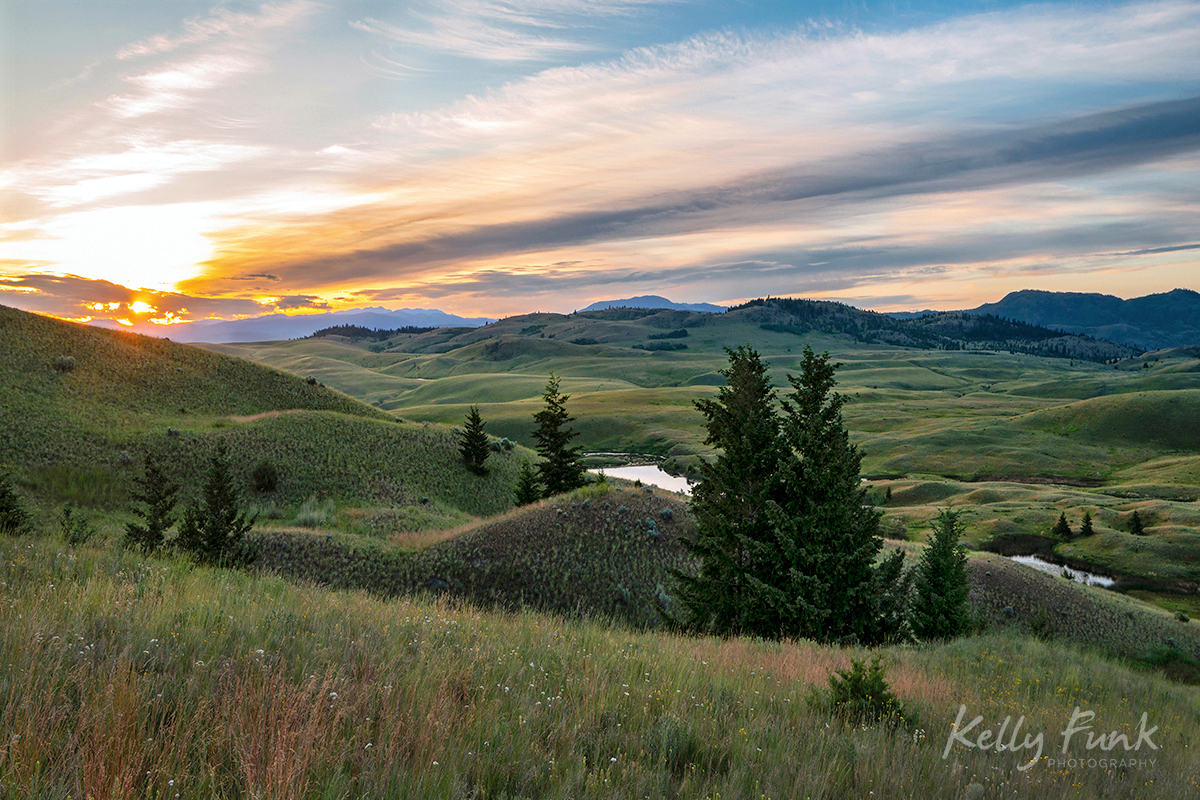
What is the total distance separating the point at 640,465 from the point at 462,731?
101 meters

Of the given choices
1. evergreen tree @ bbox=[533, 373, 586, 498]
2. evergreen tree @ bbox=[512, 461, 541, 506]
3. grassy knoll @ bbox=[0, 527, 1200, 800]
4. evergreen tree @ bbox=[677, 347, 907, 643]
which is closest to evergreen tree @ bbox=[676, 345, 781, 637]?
evergreen tree @ bbox=[677, 347, 907, 643]

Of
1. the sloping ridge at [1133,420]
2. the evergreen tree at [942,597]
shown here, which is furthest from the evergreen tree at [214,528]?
the sloping ridge at [1133,420]

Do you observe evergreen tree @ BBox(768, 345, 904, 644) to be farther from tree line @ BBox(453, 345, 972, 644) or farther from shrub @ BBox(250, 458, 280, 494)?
shrub @ BBox(250, 458, 280, 494)

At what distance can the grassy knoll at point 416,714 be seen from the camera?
365 cm

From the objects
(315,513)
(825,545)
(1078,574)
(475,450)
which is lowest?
(1078,574)

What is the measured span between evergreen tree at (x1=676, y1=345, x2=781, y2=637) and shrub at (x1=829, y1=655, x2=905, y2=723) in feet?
25.3

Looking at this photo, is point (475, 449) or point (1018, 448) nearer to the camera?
point (475, 449)

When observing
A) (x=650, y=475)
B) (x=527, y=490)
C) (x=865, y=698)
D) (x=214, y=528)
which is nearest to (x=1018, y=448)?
(x=650, y=475)

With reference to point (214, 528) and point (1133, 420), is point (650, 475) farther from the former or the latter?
point (1133, 420)

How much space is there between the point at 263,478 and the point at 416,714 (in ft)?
129

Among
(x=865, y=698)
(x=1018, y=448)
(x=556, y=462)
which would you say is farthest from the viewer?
(x=1018, y=448)

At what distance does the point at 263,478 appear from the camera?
127 ft

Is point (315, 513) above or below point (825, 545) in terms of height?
below

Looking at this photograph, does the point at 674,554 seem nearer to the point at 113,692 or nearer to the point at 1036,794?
the point at 1036,794
